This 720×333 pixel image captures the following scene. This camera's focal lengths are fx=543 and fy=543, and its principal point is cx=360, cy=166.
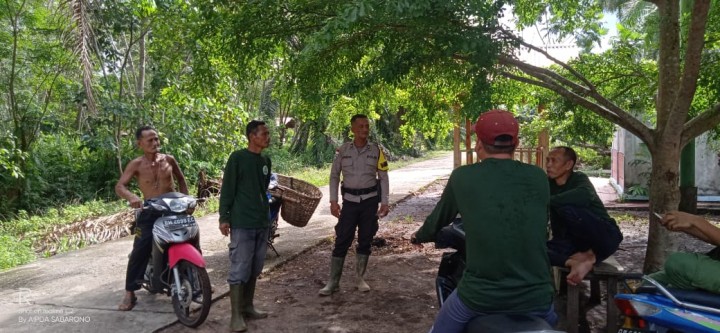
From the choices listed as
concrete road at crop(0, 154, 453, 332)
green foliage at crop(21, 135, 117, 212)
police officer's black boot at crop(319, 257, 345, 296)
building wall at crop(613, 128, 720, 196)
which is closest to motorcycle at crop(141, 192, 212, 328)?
concrete road at crop(0, 154, 453, 332)

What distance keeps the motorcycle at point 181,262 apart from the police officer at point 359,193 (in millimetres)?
1391

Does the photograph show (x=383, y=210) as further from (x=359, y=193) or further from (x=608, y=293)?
(x=608, y=293)

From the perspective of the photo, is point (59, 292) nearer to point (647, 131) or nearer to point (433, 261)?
point (433, 261)

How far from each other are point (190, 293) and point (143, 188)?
1182 millimetres

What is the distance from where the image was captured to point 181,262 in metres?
4.60

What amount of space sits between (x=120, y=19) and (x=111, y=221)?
145 inches

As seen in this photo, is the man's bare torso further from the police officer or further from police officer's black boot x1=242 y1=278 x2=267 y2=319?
the police officer

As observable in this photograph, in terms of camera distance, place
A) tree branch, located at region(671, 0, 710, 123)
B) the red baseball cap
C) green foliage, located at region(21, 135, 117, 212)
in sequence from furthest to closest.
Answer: green foliage, located at region(21, 135, 117, 212)
tree branch, located at region(671, 0, 710, 123)
the red baseball cap

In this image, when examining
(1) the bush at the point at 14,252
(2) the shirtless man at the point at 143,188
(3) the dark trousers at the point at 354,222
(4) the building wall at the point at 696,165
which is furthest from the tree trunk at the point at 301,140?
(2) the shirtless man at the point at 143,188

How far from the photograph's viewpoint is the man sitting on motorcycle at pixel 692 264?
287 centimetres

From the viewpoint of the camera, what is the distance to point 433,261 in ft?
23.1

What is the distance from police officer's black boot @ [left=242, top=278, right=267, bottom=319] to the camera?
4734mm

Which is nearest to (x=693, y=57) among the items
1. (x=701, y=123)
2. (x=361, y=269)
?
(x=701, y=123)

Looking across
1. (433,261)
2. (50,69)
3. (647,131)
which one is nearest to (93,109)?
(50,69)
